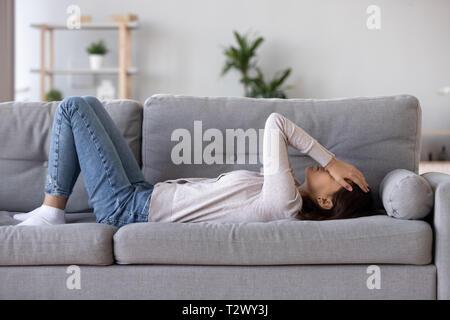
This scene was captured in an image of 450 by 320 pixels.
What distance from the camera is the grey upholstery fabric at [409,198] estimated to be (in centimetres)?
176

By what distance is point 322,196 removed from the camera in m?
1.90

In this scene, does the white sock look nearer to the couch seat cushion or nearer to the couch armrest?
the couch seat cushion

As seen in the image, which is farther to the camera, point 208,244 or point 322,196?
point 322,196

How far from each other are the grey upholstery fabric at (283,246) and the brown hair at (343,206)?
165 millimetres

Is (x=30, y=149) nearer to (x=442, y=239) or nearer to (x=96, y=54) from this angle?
(x=442, y=239)

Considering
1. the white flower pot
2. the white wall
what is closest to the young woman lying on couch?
the white flower pot

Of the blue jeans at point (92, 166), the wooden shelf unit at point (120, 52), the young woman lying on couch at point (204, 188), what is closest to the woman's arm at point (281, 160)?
the young woman lying on couch at point (204, 188)

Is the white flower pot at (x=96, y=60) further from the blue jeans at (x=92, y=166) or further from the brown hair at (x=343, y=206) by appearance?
the brown hair at (x=343, y=206)

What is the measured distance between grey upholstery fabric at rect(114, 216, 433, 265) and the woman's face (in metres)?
0.19

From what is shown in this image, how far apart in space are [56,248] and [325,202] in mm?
940

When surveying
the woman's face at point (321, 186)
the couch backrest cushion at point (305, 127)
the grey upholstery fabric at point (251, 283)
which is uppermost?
the couch backrest cushion at point (305, 127)
